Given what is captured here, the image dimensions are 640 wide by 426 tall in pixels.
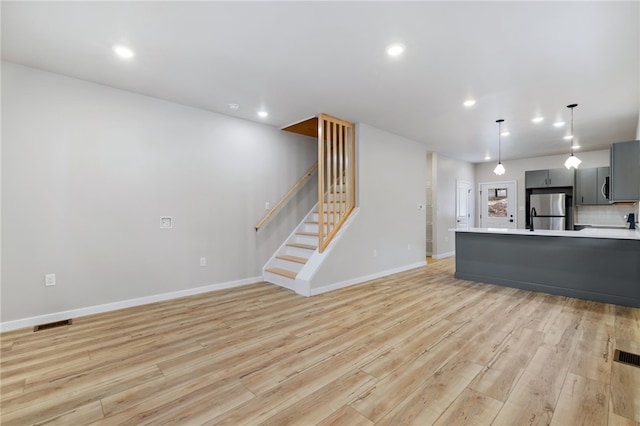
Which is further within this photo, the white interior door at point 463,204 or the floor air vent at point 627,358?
the white interior door at point 463,204

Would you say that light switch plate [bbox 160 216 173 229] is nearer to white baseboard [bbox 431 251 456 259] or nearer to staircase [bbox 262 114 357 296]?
staircase [bbox 262 114 357 296]

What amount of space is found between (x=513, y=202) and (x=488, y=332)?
6.75 m

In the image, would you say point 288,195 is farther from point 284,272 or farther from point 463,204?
point 463,204

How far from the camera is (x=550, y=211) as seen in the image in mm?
7008

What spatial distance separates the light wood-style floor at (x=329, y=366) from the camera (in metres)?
1.73

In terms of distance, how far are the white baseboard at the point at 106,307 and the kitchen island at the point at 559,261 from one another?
13.5ft

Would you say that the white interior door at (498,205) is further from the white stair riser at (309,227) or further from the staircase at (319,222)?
the white stair riser at (309,227)

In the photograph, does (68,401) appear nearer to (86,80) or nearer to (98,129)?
(98,129)

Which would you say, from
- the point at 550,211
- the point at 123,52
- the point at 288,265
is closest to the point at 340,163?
the point at 288,265

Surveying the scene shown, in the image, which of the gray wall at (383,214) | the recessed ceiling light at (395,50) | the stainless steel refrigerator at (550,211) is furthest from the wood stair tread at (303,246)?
the stainless steel refrigerator at (550,211)

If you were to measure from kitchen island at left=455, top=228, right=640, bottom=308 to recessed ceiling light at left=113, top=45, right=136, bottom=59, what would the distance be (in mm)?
5423

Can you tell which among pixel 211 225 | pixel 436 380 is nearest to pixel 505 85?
pixel 436 380

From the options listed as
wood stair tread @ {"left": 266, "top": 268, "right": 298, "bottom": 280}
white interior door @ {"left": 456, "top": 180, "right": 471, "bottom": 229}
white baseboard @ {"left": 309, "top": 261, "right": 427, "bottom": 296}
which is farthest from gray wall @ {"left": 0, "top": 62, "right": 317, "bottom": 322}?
white interior door @ {"left": 456, "top": 180, "right": 471, "bottom": 229}

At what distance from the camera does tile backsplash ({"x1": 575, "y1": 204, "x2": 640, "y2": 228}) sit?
22.0 feet
